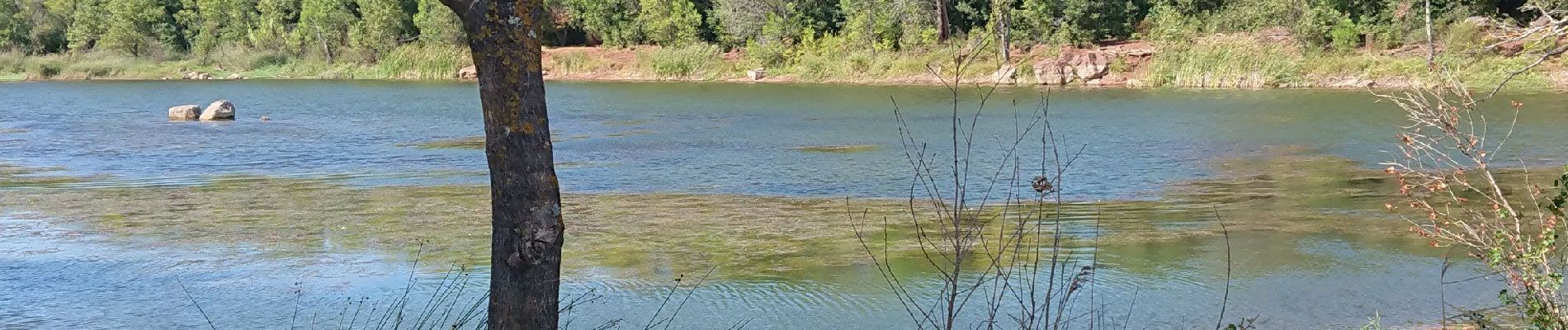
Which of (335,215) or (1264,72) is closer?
(335,215)

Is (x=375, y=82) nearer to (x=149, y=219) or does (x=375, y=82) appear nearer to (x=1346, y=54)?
(x=1346, y=54)

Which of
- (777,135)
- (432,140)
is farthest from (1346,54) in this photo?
(432,140)

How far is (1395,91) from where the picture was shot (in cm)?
3203

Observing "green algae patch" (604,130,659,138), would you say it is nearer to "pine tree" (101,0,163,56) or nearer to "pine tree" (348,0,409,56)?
"pine tree" (348,0,409,56)

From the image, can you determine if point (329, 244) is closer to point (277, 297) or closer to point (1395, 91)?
point (277, 297)

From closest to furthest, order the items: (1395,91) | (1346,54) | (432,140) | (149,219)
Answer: (149,219) < (432,140) < (1395,91) < (1346,54)

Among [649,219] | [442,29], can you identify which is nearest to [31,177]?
[649,219]

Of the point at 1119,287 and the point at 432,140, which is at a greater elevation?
the point at 1119,287

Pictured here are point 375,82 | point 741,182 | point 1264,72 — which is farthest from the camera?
point 375,82

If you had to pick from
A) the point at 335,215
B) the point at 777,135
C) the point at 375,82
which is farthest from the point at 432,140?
the point at 375,82

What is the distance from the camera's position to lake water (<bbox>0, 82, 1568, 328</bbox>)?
781 cm

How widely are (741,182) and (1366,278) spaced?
731 centimetres

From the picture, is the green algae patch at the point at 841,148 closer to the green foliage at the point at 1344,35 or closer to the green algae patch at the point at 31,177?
the green algae patch at the point at 31,177

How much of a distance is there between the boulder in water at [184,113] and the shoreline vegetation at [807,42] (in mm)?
15230
